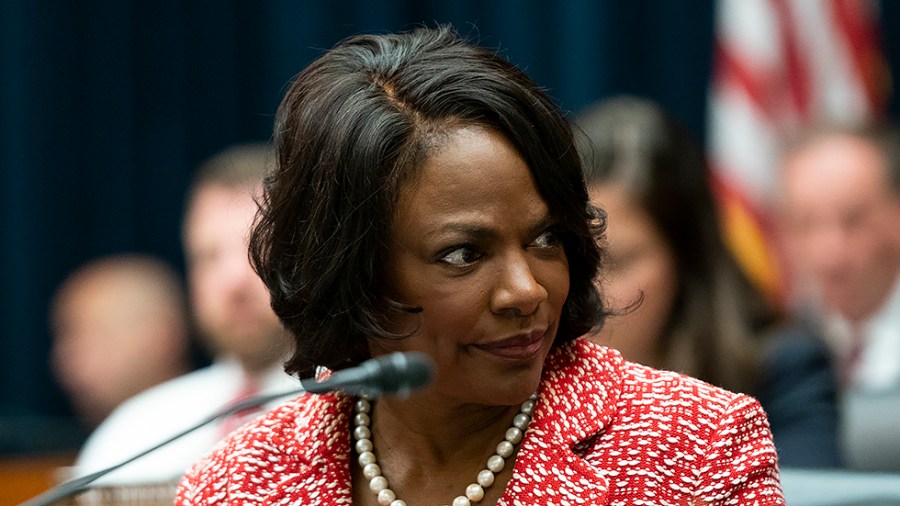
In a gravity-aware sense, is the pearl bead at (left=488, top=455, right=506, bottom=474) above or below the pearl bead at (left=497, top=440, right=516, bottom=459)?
below

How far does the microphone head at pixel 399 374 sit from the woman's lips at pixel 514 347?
25cm

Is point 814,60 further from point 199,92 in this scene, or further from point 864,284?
point 199,92

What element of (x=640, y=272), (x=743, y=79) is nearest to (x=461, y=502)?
(x=640, y=272)

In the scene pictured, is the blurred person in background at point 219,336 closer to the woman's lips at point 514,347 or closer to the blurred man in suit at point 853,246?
the blurred man in suit at point 853,246

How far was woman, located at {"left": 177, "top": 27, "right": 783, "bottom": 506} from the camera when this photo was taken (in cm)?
176

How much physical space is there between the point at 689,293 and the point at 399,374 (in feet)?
5.02

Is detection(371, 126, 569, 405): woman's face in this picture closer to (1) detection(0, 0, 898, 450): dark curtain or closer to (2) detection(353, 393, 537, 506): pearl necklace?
(2) detection(353, 393, 537, 506): pearl necklace

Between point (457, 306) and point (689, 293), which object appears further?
point (689, 293)

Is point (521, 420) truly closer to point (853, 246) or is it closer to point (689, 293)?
point (689, 293)

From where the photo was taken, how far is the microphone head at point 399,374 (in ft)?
4.96

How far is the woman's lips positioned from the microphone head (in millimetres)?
245

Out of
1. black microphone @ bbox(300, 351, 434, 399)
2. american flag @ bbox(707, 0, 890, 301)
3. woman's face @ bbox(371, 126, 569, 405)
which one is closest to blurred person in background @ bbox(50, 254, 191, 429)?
american flag @ bbox(707, 0, 890, 301)

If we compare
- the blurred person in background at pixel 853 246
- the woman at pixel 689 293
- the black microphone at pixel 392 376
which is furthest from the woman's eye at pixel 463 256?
the blurred person in background at pixel 853 246

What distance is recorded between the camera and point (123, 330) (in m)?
4.52
